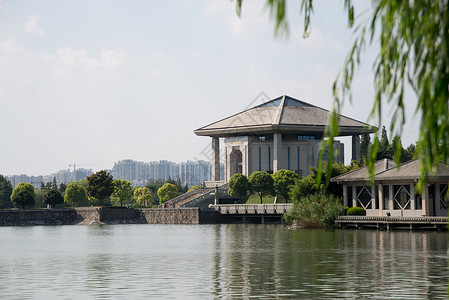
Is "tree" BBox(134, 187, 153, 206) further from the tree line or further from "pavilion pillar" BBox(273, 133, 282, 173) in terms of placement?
"pavilion pillar" BBox(273, 133, 282, 173)

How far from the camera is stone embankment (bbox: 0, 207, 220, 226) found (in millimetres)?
94963

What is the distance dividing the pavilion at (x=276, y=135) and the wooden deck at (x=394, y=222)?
184 feet

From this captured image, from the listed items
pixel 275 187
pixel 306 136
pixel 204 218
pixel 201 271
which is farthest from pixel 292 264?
pixel 306 136

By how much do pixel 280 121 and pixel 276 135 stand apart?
4.36m

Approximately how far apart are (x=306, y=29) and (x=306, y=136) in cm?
11799

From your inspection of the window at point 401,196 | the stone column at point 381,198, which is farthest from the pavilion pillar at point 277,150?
the window at point 401,196

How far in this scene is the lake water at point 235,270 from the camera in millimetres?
23156

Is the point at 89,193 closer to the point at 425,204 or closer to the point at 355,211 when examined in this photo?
the point at 355,211

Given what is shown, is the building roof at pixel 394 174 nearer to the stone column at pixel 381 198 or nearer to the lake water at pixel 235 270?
the stone column at pixel 381 198

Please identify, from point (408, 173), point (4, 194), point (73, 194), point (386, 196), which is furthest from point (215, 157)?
point (408, 173)

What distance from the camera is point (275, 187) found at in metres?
101

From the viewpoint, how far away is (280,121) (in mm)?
Result: 119438

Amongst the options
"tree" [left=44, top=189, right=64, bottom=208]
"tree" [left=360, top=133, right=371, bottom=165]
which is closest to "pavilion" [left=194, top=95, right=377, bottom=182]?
"tree" [left=360, top=133, right=371, bottom=165]

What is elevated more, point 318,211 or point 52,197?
point 52,197
